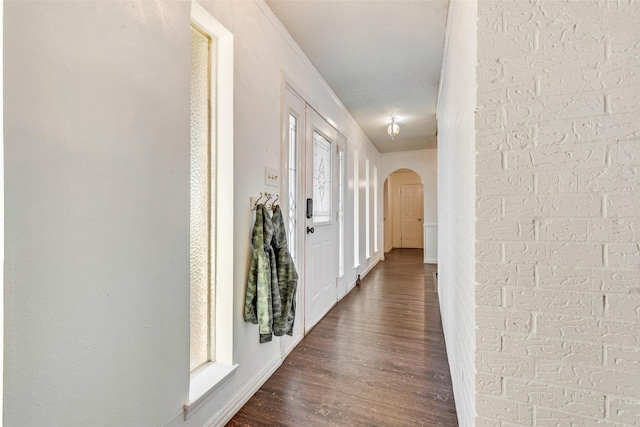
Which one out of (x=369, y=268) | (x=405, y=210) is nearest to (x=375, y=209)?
(x=369, y=268)

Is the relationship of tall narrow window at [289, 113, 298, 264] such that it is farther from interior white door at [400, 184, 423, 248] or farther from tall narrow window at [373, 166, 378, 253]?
interior white door at [400, 184, 423, 248]

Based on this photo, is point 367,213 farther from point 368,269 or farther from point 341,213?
point 341,213

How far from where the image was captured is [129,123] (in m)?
0.98

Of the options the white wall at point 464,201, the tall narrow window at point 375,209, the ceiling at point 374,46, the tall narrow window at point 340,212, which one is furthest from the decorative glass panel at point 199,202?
the tall narrow window at point 375,209

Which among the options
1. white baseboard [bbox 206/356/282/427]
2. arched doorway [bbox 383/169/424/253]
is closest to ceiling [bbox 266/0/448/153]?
white baseboard [bbox 206/356/282/427]

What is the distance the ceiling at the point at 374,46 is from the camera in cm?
184

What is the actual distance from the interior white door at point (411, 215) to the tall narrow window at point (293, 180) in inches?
267

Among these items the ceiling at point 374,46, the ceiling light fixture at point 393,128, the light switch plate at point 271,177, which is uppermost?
the ceiling at point 374,46

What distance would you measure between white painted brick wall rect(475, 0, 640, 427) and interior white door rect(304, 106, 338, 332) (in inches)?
66.2

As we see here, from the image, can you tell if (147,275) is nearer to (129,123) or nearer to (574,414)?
(129,123)

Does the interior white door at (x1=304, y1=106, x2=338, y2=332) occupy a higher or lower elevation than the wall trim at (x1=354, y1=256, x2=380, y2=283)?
higher

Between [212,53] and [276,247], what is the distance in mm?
1140

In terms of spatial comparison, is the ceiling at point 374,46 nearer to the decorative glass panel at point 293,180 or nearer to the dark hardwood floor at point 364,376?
the decorative glass panel at point 293,180

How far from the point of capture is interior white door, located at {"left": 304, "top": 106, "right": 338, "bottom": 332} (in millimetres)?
2518
